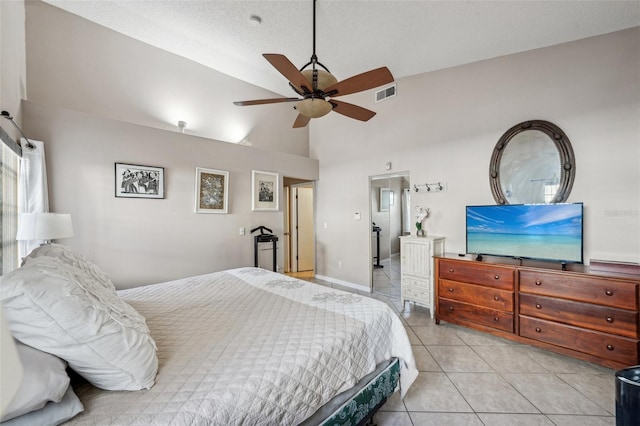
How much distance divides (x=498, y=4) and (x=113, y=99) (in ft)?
14.5

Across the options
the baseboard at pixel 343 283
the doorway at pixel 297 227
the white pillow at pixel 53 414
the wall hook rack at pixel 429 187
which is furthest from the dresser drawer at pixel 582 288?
the doorway at pixel 297 227

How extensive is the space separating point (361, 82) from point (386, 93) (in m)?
2.67

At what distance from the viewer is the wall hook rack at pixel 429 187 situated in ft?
11.9

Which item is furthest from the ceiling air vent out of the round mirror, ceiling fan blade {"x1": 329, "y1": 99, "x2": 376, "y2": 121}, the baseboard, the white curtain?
the white curtain

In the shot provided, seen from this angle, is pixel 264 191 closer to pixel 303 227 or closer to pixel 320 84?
pixel 303 227

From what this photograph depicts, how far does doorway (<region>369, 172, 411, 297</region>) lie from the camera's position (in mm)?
4285

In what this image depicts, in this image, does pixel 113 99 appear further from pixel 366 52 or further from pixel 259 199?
pixel 366 52

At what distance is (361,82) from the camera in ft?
6.21

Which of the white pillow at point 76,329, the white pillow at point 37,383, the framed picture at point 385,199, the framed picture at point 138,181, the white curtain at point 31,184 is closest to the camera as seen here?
the white pillow at point 37,383

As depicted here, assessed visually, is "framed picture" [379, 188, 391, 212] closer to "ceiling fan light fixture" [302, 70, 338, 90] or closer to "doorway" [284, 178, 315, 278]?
"doorway" [284, 178, 315, 278]

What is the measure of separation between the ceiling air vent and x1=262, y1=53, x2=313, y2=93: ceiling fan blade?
2.73m

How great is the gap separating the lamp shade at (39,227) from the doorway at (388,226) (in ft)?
12.8

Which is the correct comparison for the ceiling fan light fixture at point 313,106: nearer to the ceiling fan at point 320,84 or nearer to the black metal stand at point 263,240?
the ceiling fan at point 320,84

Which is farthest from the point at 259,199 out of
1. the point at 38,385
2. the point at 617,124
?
the point at 617,124
